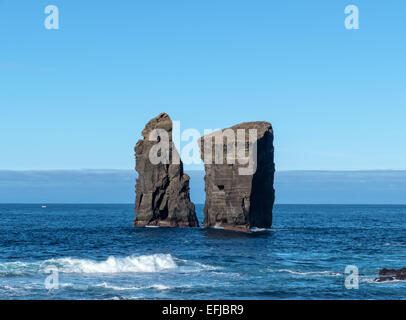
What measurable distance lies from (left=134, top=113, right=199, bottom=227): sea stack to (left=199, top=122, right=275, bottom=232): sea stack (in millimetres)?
6910

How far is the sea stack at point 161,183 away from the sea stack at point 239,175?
6.91 m

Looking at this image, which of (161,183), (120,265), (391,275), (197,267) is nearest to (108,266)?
(120,265)

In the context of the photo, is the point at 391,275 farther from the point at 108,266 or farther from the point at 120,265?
the point at 108,266

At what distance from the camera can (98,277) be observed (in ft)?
127

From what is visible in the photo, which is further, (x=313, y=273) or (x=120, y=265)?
(x=120, y=265)

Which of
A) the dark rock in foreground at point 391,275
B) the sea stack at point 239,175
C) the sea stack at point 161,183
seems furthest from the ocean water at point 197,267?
the sea stack at point 161,183

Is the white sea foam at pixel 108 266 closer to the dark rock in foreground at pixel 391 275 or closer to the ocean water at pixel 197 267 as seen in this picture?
the ocean water at pixel 197 267

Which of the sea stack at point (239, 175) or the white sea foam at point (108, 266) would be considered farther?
the sea stack at point (239, 175)

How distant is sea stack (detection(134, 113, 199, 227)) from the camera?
321 feet

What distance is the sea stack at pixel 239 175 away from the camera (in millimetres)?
83938

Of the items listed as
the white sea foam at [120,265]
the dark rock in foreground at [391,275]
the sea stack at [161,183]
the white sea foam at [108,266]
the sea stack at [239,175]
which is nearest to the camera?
the dark rock in foreground at [391,275]

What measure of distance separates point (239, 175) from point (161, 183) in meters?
19.2

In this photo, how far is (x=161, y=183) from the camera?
97688 millimetres

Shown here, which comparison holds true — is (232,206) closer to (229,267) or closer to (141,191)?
(141,191)
